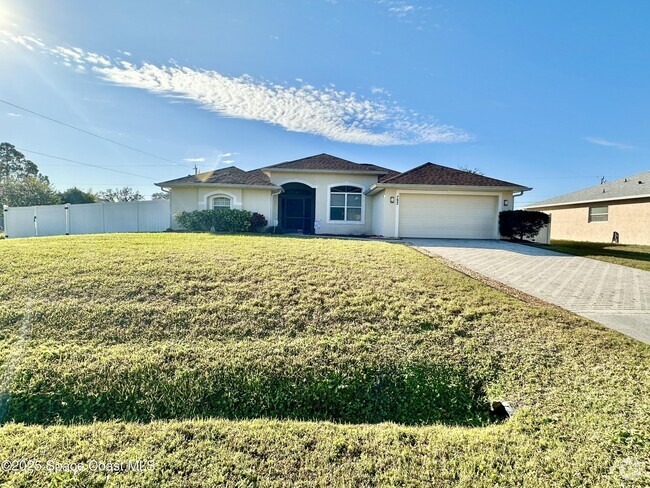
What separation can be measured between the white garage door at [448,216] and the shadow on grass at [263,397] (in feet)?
42.1

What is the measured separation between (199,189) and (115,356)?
47.1 feet

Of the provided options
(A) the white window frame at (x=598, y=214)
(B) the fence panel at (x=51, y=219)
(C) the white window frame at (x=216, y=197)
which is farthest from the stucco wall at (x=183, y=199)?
(A) the white window frame at (x=598, y=214)

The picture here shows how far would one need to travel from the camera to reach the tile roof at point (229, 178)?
54.3 ft

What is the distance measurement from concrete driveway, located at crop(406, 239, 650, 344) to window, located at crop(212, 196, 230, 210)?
11.3 metres

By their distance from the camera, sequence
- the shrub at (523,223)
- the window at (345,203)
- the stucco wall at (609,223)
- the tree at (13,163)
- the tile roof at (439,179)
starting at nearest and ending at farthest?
the shrub at (523,223) < the tile roof at (439,179) < the window at (345,203) < the stucco wall at (609,223) < the tree at (13,163)

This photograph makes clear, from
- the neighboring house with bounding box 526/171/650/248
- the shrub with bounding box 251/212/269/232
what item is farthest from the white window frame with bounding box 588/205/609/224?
the shrub with bounding box 251/212/269/232

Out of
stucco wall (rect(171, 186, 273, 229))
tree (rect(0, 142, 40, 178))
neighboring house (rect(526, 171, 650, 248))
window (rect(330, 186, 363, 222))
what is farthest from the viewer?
tree (rect(0, 142, 40, 178))

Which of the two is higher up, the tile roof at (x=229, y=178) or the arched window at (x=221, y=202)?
the tile roof at (x=229, y=178)

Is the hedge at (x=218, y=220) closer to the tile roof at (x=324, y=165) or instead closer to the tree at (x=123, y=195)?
the tile roof at (x=324, y=165)

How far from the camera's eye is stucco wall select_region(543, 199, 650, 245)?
59.8 feet

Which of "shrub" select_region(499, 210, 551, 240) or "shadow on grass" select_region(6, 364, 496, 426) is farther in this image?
"shrub" select_region(499, 210, 551, 240)

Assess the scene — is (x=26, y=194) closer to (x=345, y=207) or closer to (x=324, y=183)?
(x=324, y=183)

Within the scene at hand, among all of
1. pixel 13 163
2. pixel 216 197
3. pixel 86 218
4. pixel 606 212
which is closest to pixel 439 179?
pixel 216 197

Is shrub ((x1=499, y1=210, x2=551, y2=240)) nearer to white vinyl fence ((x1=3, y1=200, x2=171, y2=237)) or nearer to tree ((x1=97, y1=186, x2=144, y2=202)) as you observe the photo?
white vinyl fence ((x1=3, y1=200, x2=171, y2=237))
